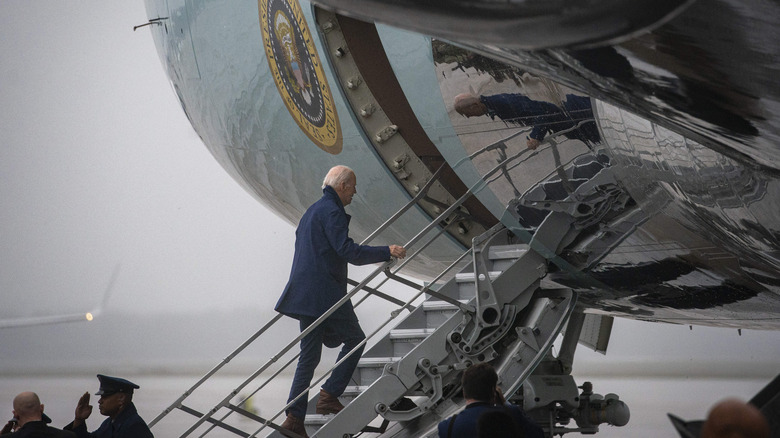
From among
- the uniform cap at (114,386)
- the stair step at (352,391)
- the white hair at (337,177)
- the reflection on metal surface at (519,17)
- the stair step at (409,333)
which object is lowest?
the stair step at (352,391)

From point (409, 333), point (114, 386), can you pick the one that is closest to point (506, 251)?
point (409, 333)

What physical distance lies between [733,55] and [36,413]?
293 centimetres

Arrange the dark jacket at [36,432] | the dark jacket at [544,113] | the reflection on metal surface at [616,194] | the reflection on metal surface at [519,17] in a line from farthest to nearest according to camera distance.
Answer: the dark jacket at [36,432] < the dark jacket at [544,113] < the reflection on metal surface at [616,194] < the reflection on metal surface at [519,17]

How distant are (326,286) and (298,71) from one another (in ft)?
3.65

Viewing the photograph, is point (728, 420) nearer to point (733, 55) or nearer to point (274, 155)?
point (733, 55)

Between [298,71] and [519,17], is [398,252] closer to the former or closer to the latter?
[298,71]

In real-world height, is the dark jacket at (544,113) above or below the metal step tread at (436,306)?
above

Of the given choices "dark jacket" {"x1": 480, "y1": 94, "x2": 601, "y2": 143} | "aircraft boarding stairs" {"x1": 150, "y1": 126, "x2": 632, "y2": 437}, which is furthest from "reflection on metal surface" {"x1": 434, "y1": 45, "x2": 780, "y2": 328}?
"aircraft boarding stairs" {"x1": 150, "y1": 126, "x2": 632, "y2": 437}

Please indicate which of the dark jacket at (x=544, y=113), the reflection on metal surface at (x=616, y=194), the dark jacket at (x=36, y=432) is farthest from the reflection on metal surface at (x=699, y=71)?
the dark jacket at (x=36, y=432)

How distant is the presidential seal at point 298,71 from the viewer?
4.61 metres

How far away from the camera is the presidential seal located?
461cm

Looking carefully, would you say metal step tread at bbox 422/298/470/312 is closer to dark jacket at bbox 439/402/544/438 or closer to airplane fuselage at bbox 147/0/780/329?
airplane fuselage at bbox 147/0/780/329

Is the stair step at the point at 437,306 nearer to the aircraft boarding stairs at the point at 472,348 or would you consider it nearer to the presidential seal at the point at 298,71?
the aircraft boarding stairs at the point at 472,348

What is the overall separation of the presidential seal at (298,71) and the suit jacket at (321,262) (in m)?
0.45
